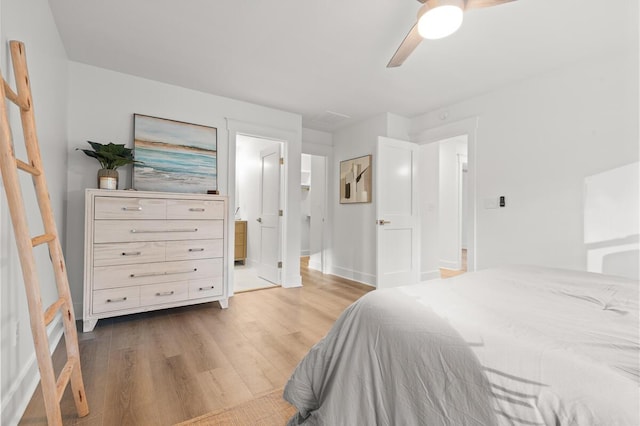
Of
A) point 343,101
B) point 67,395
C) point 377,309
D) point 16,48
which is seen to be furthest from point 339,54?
point 67,395

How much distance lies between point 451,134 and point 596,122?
4.58ft

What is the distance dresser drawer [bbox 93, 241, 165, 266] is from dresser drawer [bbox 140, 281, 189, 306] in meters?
0.24

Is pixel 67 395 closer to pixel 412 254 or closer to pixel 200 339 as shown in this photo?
pixel 200 339

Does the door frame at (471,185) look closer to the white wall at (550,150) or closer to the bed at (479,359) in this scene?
the white wall at (550,150)

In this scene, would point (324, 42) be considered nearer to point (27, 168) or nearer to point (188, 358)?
point (27, 168)

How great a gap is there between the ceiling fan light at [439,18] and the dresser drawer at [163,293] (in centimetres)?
280

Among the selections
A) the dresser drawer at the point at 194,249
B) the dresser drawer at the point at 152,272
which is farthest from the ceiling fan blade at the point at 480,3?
the dresser drawer at the point at 152,272

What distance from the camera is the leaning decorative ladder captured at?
3.57 ft

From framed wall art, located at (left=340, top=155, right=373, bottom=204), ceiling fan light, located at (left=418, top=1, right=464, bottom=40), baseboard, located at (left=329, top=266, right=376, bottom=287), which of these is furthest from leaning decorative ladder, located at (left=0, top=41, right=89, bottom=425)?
framed wall art, located at (left=340, top=155, right=373, bottom=204)

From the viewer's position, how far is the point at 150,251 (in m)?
2.66

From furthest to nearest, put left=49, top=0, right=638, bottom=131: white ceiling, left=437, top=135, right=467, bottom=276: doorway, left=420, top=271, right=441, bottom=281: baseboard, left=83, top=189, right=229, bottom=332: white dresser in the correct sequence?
left=437, top=135, right=467, bottom=276: doorway, left=420, top=271, right=441, bottom=281: baseboard, left=83, top=189, right=229, bottom=332: white dresser, left=49, top=0, right=638, bottom=131: white ceiling

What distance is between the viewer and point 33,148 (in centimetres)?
139

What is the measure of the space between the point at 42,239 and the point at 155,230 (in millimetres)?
1440

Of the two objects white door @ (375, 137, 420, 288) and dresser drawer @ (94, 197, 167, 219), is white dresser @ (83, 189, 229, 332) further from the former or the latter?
white door @ (375, 137, 420, 288)
